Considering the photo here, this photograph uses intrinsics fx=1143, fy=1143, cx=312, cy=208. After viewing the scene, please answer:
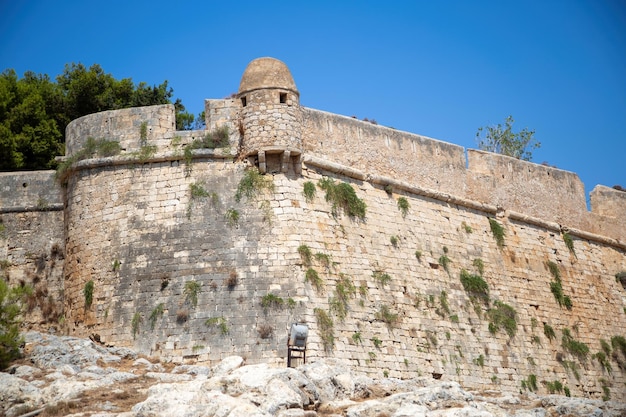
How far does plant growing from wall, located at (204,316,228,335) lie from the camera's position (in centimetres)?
1884

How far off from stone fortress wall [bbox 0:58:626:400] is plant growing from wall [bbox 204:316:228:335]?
17 mm

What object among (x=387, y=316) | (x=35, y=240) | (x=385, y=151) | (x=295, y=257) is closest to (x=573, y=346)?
(x=387, y=316)

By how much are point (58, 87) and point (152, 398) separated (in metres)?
15.9

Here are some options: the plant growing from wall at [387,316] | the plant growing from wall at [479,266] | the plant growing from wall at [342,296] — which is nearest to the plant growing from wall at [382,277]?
the plant growing from wall at [387,316]

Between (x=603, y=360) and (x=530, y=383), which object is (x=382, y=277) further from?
(x=603, y=360)

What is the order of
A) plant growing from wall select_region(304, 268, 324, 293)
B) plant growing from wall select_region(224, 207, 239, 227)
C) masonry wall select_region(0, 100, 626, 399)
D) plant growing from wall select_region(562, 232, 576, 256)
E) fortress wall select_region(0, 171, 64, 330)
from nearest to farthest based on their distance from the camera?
masonry wall select_region(0, 100, 626, 399)
plant growing from wall select_region(304, 268, 324, 293)
plant growing from wall select_region(224, 207, 239, 227)
fortress wall select_region(0, 171, 64, 330)
plant growing from wall select_region(562, 232, 576, 256)

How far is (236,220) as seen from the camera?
19953 mm

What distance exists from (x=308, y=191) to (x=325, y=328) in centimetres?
275

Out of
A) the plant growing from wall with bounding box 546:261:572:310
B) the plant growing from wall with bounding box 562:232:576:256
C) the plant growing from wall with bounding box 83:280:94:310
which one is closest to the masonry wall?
the plant growing from wall with bounding box 83:280:94:310

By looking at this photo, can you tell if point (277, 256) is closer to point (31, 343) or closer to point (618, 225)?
point (31, 343)

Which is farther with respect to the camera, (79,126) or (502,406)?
(79,126)

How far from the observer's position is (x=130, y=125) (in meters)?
20.8

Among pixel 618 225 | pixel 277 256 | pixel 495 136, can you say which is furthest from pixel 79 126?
pixel 495 136

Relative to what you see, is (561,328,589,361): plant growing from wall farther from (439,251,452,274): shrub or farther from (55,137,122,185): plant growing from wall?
(55,137,122,185): plant growing from wall
